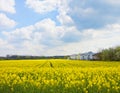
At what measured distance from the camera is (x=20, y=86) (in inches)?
606

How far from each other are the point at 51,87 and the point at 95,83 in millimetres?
2054

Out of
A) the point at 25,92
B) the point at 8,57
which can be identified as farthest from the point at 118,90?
the point at 8,57

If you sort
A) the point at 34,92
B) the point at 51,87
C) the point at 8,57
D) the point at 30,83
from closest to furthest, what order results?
the point at 34,92, the point at 51,87, the point at 30,83, the point at 8,57

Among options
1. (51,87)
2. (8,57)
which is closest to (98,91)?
(51,87)

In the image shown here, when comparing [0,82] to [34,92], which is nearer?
[34,92]

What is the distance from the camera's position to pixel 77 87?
14.9 m

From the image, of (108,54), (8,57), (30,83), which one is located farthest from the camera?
(8,57)

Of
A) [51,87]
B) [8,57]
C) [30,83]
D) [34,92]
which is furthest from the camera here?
[8,57]

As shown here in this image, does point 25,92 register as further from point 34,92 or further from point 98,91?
point 98,91

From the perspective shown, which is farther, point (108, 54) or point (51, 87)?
point (108, 54)

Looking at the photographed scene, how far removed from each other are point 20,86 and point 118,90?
4126 mm

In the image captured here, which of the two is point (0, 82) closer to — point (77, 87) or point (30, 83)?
point (30, 83)

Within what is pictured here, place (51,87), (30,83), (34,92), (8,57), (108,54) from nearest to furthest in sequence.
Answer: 1. (34,92)
2. (51,87)
3. (30,83)
4. (108,54)
5. (8,57)

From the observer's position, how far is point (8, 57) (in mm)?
127438
